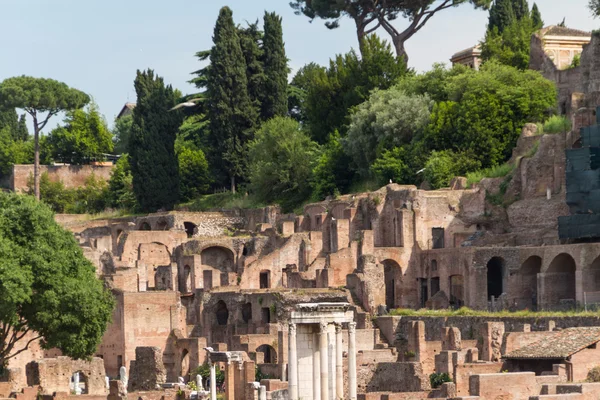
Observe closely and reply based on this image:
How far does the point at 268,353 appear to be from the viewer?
74.6 meters

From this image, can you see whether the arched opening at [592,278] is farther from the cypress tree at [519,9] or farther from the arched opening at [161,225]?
the cypress tree at [519,9]

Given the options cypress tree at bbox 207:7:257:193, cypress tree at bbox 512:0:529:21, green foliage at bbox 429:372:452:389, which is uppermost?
cypress tree at bbox 512:0:529:21

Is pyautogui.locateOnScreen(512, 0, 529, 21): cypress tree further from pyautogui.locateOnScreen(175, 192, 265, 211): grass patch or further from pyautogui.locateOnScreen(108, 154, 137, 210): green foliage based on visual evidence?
pyautogui.locateOnScreen(108, 154, 137, 210): green foliage

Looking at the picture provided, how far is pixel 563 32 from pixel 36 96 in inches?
1161

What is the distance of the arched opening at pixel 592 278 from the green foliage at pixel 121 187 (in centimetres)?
3199

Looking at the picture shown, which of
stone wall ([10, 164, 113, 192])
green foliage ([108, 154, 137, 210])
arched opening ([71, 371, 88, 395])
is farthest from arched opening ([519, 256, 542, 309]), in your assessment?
stone wall ([10, 164, 113, 192])

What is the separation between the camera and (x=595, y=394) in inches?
2058

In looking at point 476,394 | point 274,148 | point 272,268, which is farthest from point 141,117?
point 476,394

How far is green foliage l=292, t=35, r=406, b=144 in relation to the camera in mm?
96812

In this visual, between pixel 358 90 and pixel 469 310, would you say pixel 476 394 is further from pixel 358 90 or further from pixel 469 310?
pixel 358 90

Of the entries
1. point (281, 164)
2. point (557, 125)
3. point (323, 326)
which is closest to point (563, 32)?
point (557, 125)

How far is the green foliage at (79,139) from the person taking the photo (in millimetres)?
112812

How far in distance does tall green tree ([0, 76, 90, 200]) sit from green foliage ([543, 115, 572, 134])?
34031 millimetres

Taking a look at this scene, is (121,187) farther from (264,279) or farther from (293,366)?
(293,366)
